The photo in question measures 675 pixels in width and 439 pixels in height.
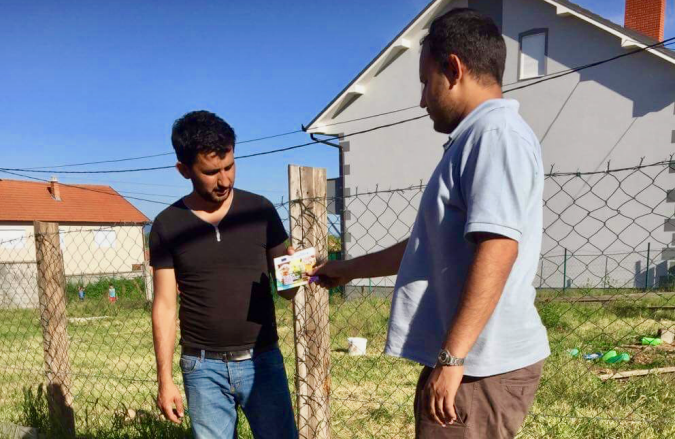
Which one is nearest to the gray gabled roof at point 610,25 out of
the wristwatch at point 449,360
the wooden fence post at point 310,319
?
the wooden fence post at point 310,319

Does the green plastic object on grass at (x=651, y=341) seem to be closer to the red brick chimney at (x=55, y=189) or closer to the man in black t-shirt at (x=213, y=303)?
the man in black t-shirt at (x=213, y=303)

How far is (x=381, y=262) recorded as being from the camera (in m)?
1.89

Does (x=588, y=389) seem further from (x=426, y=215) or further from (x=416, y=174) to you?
(x=416, y=174)

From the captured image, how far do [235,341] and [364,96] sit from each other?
1209cm

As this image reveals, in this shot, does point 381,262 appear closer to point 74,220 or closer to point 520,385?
point 520,385

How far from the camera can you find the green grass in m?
Answer: 3.29

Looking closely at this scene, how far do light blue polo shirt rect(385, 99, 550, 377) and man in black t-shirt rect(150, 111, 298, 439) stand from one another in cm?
82

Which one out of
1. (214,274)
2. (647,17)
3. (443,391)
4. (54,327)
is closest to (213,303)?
(214,274)

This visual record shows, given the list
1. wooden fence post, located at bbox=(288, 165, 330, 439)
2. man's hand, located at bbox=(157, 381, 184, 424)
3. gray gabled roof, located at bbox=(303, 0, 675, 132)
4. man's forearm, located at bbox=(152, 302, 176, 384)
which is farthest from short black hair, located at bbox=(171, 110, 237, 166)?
gray gabled roof, located at bbox=(303, 0, 675, 132)

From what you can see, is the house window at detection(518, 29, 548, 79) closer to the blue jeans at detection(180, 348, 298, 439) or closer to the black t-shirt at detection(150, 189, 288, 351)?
the black t-shirt at detection(150, 189, 288, 351)

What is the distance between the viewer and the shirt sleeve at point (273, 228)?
2176 millimetres

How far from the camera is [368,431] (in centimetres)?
Answer: 350

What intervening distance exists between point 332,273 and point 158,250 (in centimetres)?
73

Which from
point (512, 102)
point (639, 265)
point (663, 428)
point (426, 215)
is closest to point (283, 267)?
point (426, 215)
